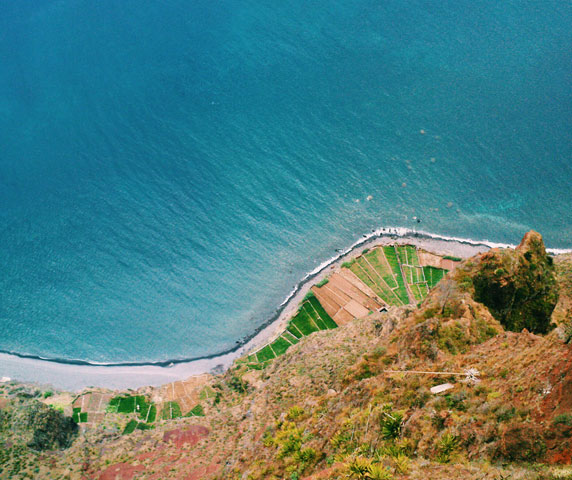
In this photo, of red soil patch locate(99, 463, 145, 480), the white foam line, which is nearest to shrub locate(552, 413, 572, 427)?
red soil patch locate(99, 463, 145, 480)

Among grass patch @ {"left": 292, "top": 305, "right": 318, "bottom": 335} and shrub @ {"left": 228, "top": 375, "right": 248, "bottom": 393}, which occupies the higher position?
grass patch @ {"left": 292, "top": 305, "right": 318, "bottom": 335}

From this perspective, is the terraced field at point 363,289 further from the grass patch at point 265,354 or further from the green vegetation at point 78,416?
the green vegetation at point 78,416

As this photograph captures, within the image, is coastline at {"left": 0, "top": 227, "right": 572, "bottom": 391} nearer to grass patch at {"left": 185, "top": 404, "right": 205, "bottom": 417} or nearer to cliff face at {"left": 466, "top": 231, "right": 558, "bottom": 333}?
grass patch at {"left": 185, "top": 404, "right": 205, "bottom": 417}

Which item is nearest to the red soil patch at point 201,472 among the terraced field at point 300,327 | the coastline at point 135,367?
the terraced field at point 300,327

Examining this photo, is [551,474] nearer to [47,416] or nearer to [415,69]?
[47,416]

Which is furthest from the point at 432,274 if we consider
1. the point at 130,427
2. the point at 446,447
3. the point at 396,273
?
the point at 446,447

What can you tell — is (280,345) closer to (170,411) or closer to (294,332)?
(294,332)
